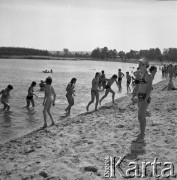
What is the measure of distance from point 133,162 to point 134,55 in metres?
195

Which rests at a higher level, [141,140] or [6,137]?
[141,140]

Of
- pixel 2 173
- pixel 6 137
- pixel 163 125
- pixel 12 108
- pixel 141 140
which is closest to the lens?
pixel 2 173

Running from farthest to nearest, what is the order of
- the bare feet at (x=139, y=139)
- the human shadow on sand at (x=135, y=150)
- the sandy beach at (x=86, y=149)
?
the bare feet at (x=139, y=139) < the human shadow on sand at (x=135, y=150) < the sandy beach at (x=86, y=149)

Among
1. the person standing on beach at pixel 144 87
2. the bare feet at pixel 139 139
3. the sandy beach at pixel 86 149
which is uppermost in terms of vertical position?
the person standing on beach at pixel 144 87

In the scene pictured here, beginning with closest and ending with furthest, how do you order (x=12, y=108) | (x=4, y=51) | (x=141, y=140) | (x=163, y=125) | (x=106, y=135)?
(x=141, y=140) < (x=106, y=135) < (x=163, y=125) < (x=12, y=108) < (x=4, y=51)

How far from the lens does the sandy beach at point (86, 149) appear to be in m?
4.70

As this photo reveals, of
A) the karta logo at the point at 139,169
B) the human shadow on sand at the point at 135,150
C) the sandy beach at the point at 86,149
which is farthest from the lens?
the human shadow on sand at the point at 135,150

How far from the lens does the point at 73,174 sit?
Result: 14.9 ft

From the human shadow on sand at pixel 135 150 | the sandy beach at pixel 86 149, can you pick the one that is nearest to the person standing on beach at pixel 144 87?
the human shadow on sand at pixel 135 150

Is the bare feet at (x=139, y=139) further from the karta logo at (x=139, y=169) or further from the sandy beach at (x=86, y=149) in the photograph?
the karta logo at (x=139, y=169)

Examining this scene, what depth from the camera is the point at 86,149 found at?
19.2 ft

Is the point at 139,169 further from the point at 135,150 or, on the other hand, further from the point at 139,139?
the point at 139,139

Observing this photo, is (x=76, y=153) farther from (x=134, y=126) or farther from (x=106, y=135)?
(x=134, y=126)

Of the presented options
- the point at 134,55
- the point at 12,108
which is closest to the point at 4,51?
the point at 134,55
